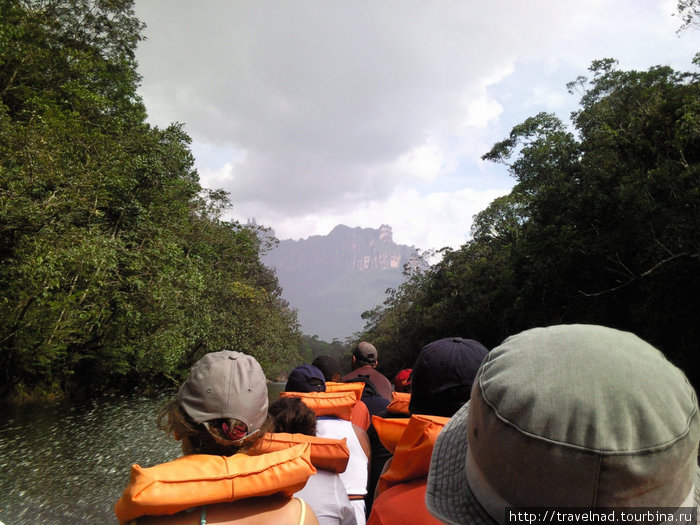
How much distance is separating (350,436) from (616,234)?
14.7m

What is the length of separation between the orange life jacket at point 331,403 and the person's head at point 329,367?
6.18ft

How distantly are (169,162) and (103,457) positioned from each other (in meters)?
12.8

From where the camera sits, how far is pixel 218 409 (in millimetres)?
1758

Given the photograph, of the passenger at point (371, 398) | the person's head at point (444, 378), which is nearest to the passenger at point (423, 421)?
the person's head at point (444, 378)

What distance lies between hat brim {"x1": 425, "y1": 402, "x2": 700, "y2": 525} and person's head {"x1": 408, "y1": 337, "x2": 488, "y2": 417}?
817 millimetres

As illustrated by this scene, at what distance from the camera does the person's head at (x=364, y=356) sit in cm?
484

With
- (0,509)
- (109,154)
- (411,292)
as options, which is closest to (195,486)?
(0,509)

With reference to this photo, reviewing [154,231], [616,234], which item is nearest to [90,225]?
[154,231]

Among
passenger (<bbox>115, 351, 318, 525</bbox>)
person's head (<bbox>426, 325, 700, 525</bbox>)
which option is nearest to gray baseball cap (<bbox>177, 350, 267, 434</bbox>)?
passenger (<bbox>115, 351, 318, 525</bbox>)

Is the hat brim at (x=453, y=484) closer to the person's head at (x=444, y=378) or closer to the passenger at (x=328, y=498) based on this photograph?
the person's head at (x=444, y=378)

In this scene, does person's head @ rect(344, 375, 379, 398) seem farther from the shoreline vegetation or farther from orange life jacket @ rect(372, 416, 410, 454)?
the shoreline vegetation

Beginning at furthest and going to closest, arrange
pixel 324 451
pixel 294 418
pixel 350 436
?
pixel 350 436 → pixel 294 418 → pixel 324 451

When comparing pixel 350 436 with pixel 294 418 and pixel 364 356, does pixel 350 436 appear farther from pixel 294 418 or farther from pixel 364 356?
pixel 364 356

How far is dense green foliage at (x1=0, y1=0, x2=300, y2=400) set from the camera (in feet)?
33.6
